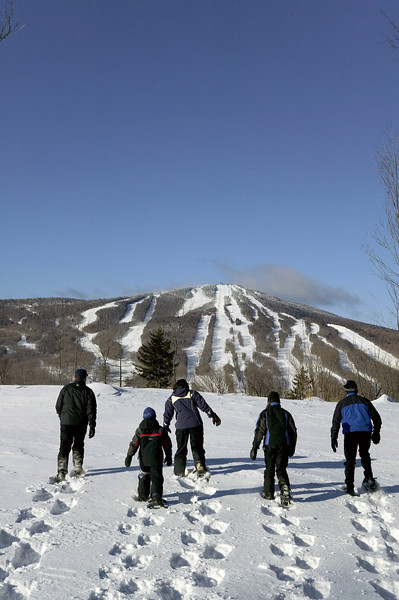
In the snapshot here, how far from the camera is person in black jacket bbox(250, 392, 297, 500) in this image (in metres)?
7.57

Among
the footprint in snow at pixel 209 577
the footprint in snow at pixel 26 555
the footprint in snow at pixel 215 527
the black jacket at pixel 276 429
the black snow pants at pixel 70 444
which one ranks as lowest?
the footprint in snow at pixel 26 555

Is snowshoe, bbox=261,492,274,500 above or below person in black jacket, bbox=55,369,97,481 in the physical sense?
below

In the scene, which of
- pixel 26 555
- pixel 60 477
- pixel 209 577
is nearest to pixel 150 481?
pixel 60 477

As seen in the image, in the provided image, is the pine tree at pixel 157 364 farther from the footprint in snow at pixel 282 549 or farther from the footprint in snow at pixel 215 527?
the footprint in snow at pixel 282 549

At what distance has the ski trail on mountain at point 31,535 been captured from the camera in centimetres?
470

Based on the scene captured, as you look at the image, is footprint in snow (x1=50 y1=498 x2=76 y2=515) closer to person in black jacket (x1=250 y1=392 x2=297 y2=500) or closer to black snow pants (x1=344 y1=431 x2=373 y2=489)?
person in black jacket (x1=250 y1=392 x2=297 y2=500)

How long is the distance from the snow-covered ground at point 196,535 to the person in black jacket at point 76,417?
1.72 ft

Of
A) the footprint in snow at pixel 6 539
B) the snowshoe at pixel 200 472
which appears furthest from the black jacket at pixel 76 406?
the footprint in snow at pixel 6 539

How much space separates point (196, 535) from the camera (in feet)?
20.2

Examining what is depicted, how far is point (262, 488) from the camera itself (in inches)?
330

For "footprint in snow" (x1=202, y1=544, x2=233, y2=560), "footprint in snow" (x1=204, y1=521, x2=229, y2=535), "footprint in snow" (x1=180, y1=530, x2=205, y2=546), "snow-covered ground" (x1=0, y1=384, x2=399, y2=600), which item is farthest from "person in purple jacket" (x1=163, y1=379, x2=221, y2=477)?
"footprint in snow" (x1=202, y1=544, x2=233, y2=560)

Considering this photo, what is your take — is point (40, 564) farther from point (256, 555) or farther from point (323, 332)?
point (323, 332)

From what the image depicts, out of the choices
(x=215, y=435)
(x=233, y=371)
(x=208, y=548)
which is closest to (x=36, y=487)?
(x=208, y=548)

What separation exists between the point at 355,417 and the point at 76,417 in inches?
196
